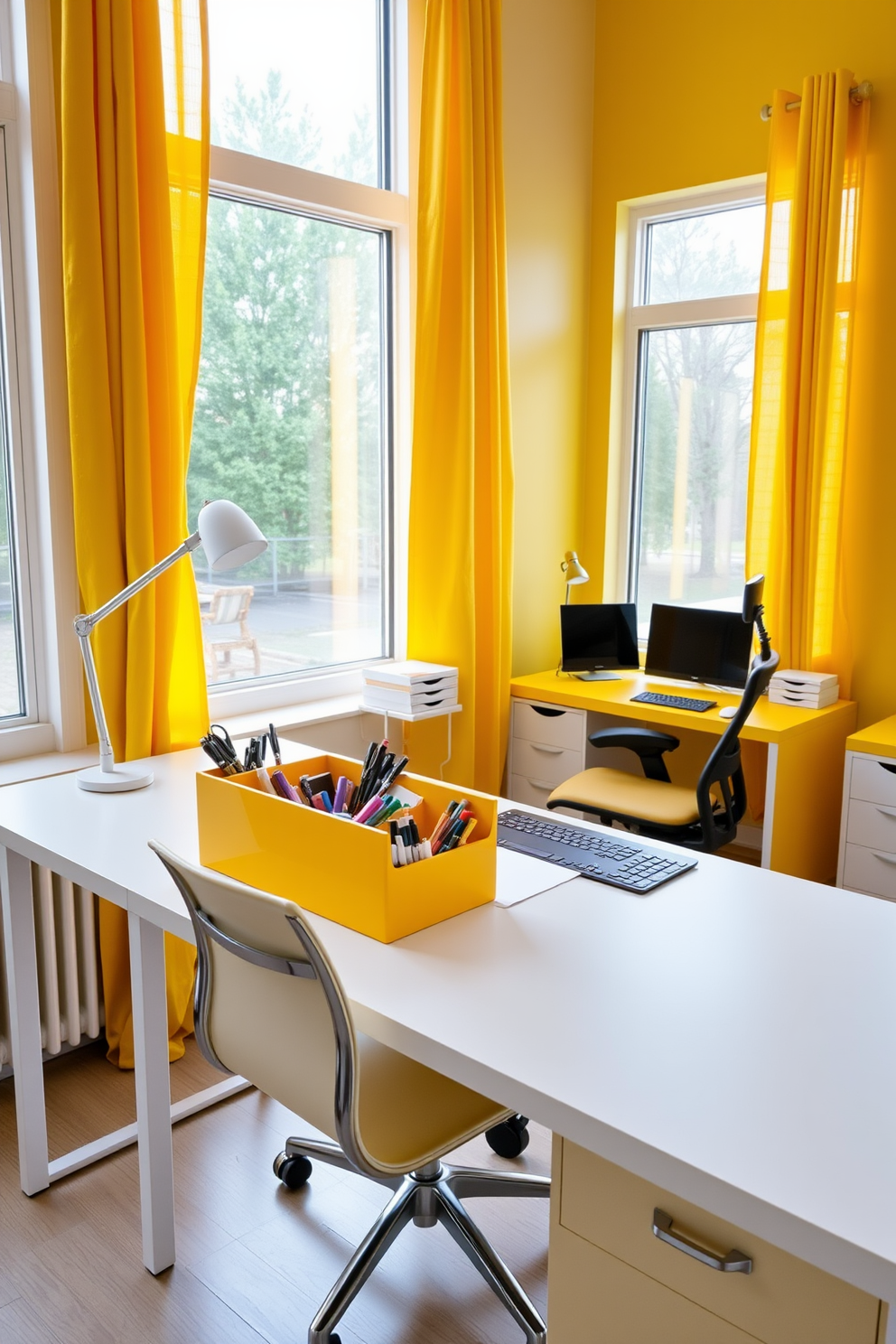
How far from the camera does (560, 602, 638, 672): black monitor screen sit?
3.85 metres

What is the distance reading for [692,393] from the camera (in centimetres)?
402

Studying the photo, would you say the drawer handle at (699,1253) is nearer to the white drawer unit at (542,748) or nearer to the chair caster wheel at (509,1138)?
the chair caster wheel at (509,1138)

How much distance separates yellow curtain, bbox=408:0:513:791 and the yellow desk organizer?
1736 millimetres

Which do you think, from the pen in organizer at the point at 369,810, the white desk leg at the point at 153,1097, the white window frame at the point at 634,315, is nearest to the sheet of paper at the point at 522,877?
the pen in organizer at the point at 369,810

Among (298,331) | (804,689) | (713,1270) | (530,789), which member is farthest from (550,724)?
(713,1270)

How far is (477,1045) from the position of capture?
3.98ft

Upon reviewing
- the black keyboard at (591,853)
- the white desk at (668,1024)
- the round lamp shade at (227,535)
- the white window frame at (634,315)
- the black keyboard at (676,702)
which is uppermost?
the white window frame at (634,315)

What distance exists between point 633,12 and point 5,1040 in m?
4.04

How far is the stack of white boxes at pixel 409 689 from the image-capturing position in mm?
3240

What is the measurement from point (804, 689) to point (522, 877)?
76.2 inches

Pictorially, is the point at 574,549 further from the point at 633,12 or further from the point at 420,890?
the point at 420,890

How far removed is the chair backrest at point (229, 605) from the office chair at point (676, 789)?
1.14 meters

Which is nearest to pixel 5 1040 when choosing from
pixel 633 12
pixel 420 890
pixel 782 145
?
pixel 420 890

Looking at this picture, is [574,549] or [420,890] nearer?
[420,890]
